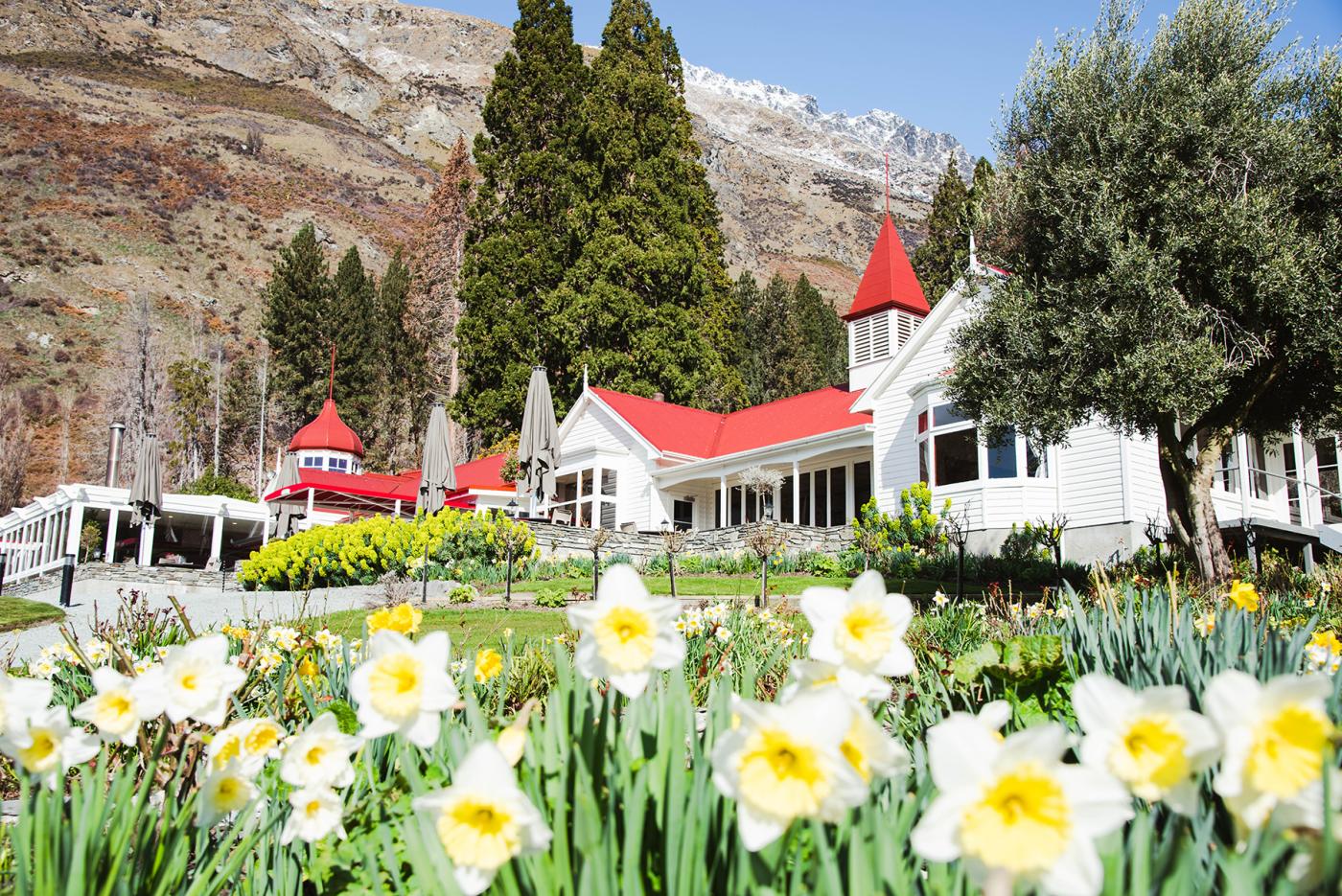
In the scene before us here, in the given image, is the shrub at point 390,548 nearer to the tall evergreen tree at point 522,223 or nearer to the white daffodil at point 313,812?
the tall evergreen tree at point 522,223

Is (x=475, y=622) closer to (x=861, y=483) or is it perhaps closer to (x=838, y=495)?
(x=861, y=483)

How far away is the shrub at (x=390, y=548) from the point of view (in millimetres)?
15805

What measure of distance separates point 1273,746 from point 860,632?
1.92ft

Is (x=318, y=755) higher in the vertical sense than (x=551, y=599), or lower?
higher

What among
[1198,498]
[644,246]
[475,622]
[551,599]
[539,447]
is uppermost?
[644,246]

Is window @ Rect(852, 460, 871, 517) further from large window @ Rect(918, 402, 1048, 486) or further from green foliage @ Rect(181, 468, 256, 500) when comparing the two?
green foliage @ Rect(181, 468, 256, 500)

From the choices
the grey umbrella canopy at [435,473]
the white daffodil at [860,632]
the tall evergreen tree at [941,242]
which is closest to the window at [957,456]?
the grey umbrella canopy at [435,473]

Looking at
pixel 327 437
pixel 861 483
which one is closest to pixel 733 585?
pixel 861 483

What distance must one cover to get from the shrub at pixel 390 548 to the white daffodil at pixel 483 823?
14399 mm

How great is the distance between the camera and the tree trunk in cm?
994

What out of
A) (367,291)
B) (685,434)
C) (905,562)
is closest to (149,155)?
(367,291)

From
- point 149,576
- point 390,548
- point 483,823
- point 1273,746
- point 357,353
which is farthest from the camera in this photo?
point 357,353

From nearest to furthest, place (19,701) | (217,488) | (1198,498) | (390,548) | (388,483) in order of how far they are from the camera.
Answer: (19,701), (1198,498), (390,548), (217,488), (388,483)

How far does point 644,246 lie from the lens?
3036cm
